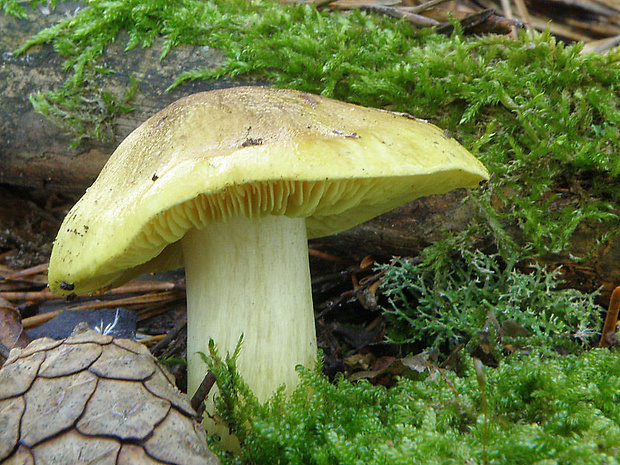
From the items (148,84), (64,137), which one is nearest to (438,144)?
(148,84)

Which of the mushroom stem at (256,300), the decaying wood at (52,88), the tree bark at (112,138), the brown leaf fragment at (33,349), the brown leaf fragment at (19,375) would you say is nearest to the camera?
the brown leaf fragment at (19,375)

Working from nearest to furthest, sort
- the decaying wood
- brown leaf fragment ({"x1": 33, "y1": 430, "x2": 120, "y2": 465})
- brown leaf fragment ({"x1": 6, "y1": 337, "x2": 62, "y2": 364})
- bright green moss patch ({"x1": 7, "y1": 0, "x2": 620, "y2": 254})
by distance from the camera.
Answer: brown leaf fragment ({"x1": 33, "y1": 430, "x2": 120, "y2": 465}), brown leaf fragment ({"x1": 6, "y1": 337, "x2": 62, "y2": 364}), bright green moss patch ({"x1": 7, "y1": 0, "x2": 620, "y2": 254}), the decaying wood

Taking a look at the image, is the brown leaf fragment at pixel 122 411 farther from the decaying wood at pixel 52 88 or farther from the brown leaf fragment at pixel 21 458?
the decaying wood at pixel 52 88

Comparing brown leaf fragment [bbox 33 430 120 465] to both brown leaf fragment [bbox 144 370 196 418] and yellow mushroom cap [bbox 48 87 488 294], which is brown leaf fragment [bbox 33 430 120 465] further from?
yellow mushroom cap [bbox 48 87 488 294]

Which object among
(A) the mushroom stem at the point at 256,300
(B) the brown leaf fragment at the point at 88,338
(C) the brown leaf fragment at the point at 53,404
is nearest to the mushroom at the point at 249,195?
(A) the mushroom stem at the point at 256,300

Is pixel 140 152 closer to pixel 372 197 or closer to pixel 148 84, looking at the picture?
pixel 372 197

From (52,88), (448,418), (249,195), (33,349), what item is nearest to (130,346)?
(33,349)

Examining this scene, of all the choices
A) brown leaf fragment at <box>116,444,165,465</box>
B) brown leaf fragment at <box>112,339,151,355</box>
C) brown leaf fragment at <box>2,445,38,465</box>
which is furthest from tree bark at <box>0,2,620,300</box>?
brown leaf fragment at <box>2,445,38,465</box>
